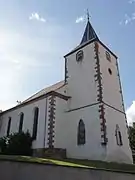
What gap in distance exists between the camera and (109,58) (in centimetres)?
2312

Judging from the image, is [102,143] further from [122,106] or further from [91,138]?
[122,106]

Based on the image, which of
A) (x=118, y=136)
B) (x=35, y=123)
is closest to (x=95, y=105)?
(x=118, y=136)

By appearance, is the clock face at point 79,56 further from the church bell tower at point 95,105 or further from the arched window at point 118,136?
the arched window at point 118,136

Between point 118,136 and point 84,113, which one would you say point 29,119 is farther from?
point 118,136

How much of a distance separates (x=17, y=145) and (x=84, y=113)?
6396mm

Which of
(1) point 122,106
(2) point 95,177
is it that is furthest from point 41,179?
(1) point 122,106

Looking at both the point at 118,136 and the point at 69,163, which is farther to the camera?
the point at 118,136

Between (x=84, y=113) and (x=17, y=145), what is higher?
(x=84, y=113)

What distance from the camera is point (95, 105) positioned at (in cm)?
1845

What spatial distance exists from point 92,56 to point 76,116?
6.24 meters

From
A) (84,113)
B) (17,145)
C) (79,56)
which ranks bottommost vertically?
(17,145)

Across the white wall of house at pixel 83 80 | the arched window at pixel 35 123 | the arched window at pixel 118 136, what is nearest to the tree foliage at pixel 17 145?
the arched window at pixel 35 123

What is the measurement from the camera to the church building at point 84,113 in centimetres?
1756

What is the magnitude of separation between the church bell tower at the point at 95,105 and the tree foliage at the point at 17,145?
361 centimetres
